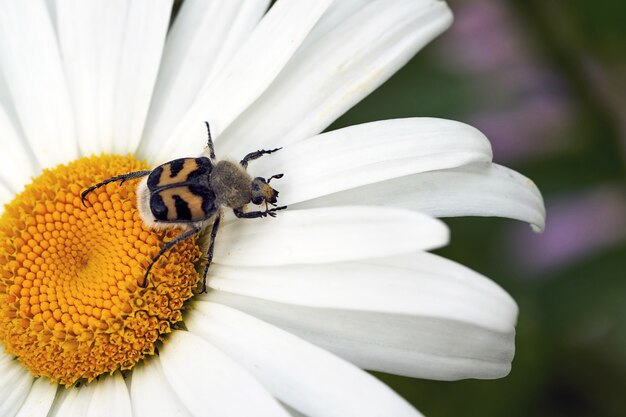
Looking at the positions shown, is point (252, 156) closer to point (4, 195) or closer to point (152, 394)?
point (152, 394)

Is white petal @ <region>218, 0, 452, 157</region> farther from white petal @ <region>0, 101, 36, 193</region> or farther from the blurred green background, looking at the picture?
white petal @ <region>0, 101, 36, 193</region>

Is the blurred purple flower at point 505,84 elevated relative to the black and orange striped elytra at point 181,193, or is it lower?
lower

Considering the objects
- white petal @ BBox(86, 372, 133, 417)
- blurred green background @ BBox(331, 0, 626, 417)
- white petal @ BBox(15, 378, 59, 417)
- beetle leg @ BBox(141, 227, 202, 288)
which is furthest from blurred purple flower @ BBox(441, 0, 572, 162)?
white petal @ BBox(15, 378, 59, 417)

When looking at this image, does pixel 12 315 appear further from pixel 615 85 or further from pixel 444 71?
pixel 615 85

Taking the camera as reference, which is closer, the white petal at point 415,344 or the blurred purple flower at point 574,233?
the white petal at point 415,344

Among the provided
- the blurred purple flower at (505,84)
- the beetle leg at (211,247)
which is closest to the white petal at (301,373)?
the beetle leg at (211,247)

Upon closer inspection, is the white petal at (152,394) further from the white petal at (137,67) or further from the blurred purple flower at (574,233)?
the blurred purple flower at (574,233)

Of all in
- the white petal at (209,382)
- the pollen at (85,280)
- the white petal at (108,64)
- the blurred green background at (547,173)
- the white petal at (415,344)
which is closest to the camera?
the white petal at (209,382)
